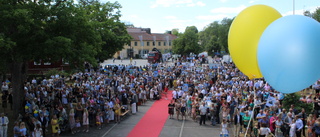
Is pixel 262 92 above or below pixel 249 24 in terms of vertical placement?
below

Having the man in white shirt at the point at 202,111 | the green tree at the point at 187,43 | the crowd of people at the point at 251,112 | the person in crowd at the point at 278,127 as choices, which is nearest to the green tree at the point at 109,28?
the crowd of people at the point at 251,112

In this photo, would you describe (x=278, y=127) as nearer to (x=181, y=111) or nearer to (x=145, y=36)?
(x=181, y=111)

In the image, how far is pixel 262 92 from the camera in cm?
1914

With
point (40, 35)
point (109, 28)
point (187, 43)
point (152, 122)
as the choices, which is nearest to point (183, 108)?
point (152, 122)

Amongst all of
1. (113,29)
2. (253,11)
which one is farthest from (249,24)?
(113,29)

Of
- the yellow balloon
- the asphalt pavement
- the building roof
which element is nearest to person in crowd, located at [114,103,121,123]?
the asphalt pavement

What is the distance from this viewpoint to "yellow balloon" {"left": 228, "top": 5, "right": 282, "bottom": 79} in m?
8.66

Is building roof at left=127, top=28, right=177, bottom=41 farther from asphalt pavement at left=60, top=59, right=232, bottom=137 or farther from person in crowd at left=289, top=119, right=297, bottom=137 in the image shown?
person in crowd at left=289, top=119, right=297, bottom=137

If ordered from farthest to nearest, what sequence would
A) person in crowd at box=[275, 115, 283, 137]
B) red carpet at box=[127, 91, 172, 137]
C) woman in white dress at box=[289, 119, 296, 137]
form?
1. red carpet at box=[127, 91, 172, 137]
2. person in crowd at box=[275, 115, 283, 137]
3. woman in white dress at box=[289, 119, 296, 137]

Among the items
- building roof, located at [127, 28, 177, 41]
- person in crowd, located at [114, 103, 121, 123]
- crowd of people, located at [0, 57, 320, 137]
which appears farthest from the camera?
building roof, located at [127, 28, 177, 41]

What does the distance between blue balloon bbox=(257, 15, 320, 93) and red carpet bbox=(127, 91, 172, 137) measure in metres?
8.32

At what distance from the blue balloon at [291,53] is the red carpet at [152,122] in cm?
832

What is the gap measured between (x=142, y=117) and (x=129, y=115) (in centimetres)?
107

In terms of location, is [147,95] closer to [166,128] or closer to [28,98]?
[166,128]
